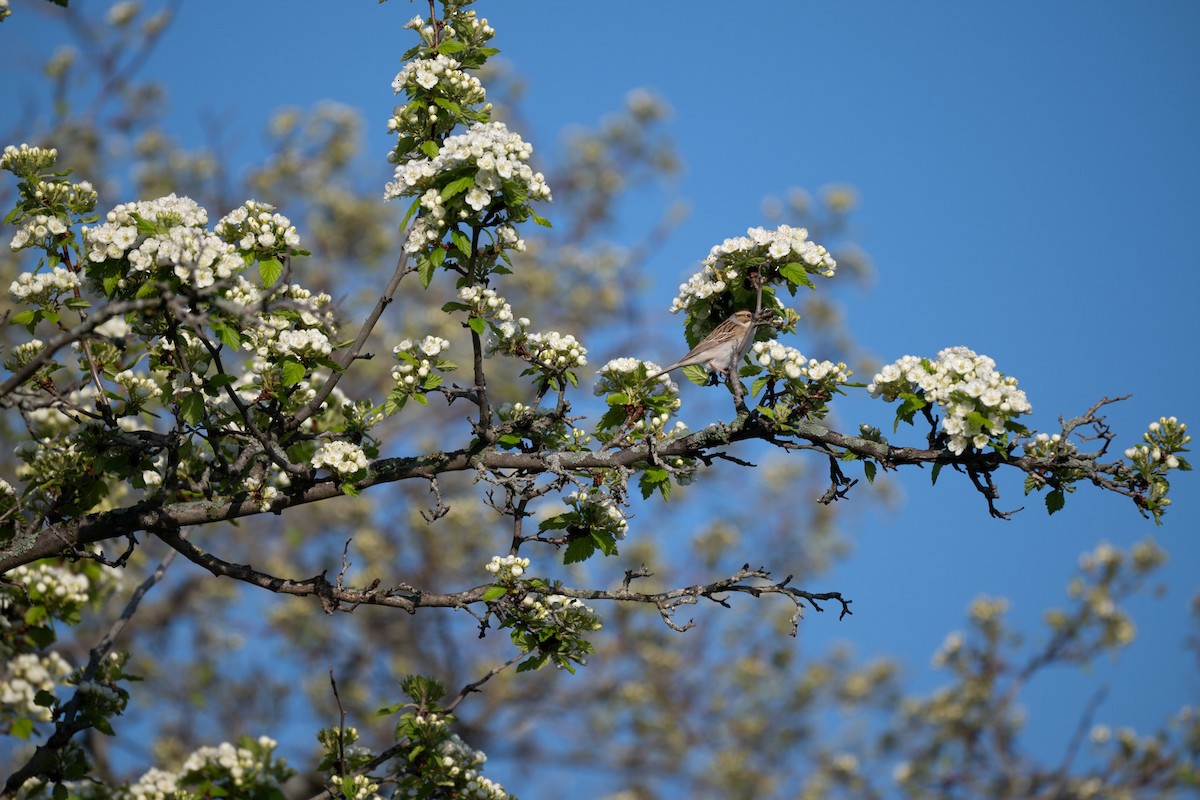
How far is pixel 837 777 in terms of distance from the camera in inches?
559

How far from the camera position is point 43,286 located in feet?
14.2

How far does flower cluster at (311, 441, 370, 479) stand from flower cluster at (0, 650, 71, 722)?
7.07 feet

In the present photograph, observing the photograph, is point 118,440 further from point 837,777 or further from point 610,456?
point 837,777

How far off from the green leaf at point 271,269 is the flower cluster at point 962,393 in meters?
2.45

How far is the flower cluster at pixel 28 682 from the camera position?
5.37 meters

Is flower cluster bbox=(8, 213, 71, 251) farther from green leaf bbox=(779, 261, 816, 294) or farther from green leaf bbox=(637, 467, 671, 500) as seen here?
green leaf bbox=(779, 261, 816, 294)

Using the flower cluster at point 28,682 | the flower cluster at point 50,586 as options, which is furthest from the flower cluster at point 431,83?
the flower cluster at point 28,682

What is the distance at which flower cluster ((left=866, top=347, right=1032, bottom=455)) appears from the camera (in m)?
3.96

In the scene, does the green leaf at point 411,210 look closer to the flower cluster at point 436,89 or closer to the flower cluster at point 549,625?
the flower cluster at point 436,89

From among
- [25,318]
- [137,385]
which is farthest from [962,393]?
[25,318]

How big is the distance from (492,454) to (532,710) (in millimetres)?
11165

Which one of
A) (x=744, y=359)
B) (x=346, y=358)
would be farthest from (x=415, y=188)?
(x=744, y=359)

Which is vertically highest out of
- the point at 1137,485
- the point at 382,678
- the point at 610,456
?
the point at 382,678

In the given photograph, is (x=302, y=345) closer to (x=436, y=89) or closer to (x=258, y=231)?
(x=258, y=231)
